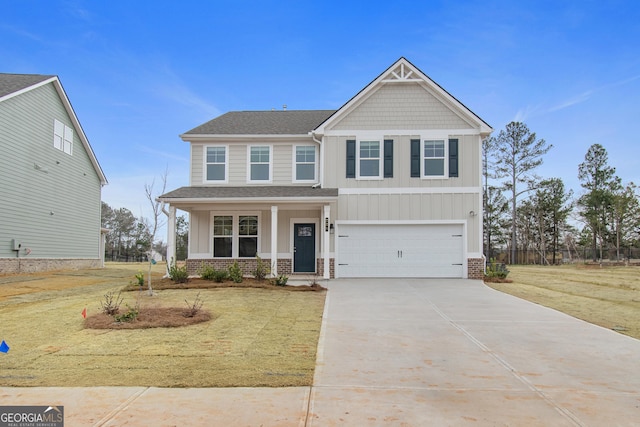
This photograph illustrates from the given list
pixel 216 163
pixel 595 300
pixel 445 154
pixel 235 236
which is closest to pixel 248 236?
pixel 235 236

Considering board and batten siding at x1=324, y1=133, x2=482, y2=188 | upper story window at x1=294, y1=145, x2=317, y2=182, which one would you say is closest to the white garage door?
board and batten siding at x1=324, y1=133, x2=482, y2=188

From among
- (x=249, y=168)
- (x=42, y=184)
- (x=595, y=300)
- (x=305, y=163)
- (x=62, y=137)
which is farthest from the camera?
(x=62, y=137)

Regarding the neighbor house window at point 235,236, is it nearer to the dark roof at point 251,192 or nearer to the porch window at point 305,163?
the dark roof at point 251,192

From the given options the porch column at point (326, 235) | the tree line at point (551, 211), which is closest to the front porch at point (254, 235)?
the porch column at point (326, 235)

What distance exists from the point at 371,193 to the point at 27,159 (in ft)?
47.8

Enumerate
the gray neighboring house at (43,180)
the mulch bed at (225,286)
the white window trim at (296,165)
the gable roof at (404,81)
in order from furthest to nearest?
the gray neighboring house at (43,180) → the white window trim at (296,165) → the gable roof at (404,81) → the mulch bed at (225,286)

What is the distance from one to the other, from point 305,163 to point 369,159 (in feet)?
8.80

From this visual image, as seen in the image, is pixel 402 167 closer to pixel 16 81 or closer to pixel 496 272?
pixel 496 272

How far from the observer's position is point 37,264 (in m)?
20.2

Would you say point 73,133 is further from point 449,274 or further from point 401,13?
point 449,274

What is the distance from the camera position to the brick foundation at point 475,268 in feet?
54.1

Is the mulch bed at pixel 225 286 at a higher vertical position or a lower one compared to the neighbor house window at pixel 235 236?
lower

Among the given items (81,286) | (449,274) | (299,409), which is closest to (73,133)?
(81,286)

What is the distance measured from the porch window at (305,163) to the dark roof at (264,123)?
0.68 m
